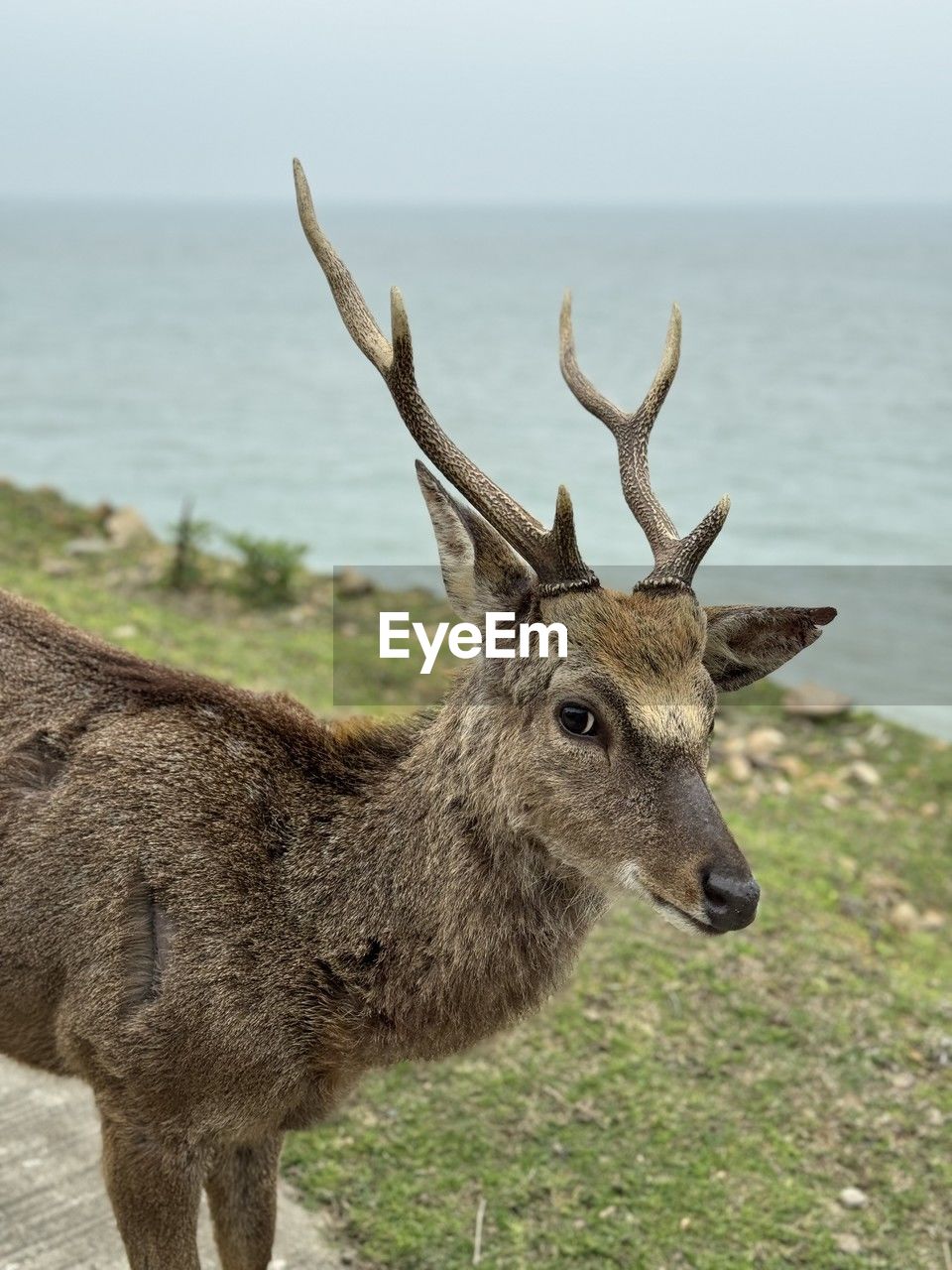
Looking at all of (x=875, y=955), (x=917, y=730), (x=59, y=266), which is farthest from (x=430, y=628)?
(x=59, y=266)

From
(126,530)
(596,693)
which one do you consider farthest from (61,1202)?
(126,530)

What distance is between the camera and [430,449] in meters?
3.77

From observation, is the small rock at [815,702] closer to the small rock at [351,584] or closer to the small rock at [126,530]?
the small rock at [351,584]

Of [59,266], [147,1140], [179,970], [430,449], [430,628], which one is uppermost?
[430,449]

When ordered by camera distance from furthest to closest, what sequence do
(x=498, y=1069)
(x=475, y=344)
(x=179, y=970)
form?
(x=475, y=344) < (x=498, y=1069) < (x=179, y=970)

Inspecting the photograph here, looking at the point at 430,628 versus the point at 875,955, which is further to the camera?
the point at 430,628

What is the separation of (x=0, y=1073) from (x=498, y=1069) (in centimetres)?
179

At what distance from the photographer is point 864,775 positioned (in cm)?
943

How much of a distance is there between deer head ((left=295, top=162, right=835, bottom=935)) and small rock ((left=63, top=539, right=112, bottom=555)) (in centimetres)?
797

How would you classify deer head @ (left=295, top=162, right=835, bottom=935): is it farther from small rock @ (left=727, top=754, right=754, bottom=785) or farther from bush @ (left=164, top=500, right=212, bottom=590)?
bush @ (left=164, top=500, right=212, bottom=590)

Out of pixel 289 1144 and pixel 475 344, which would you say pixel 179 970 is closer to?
pixel 289 1144

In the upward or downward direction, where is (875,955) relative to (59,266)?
upward

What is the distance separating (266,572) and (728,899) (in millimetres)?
8093

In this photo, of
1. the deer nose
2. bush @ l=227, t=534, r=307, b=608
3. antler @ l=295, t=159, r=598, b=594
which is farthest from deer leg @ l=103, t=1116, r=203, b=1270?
bush @ l=227, t=534, r=307, b=608
